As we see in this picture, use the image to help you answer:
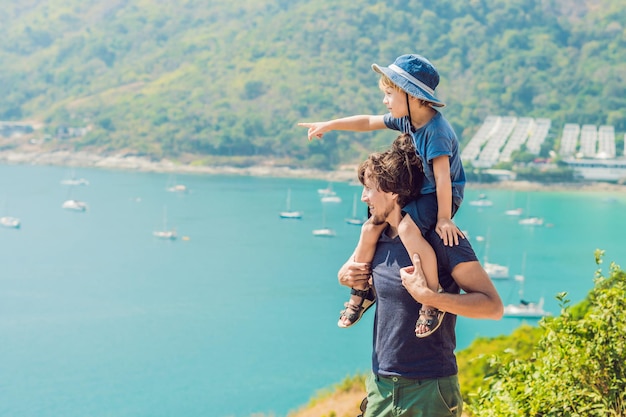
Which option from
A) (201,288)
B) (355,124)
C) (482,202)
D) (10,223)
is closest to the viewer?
(355,124)

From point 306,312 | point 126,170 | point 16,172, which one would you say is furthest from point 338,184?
point 306,312

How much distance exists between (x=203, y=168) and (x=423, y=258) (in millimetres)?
52169

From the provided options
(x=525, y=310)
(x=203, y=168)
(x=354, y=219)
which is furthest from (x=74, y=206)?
(x=525, y=310)

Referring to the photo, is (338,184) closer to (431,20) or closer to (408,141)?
(431,20)

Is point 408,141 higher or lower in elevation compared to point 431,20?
lower

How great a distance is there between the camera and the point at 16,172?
179 ft

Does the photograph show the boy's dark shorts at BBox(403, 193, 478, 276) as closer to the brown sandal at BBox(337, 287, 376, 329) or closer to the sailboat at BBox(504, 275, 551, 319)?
the brown sandal at BBox(337, 287, 376, 329)

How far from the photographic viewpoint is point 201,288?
2745 centimetres

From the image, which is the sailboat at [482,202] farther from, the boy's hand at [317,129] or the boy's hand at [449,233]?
the boy's hand at [449,233]

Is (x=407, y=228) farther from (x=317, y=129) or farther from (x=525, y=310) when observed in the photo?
(x=525, y=310)

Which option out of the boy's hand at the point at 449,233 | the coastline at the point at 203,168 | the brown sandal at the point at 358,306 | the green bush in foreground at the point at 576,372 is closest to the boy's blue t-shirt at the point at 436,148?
the boy's hand at the point at 449,233

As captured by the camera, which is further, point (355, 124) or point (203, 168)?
point (203, 168)

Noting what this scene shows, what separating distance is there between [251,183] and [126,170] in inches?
381

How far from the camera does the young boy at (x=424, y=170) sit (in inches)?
56.4
